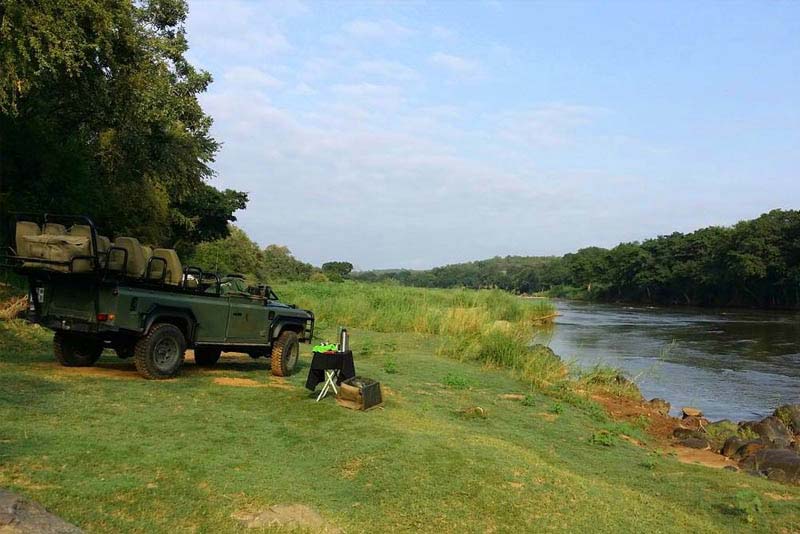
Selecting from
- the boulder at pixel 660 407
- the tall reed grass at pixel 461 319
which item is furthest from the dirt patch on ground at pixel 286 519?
the boulder at pixel 660 407

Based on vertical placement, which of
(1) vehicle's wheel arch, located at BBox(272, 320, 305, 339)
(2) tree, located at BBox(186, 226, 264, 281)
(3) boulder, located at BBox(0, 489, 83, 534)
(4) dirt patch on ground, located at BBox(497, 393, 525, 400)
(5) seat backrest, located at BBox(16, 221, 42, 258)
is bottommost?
(4) dirt patch on ground, located at BBox(497, 393, 525, 400)

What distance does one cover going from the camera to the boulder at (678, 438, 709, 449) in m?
11.0

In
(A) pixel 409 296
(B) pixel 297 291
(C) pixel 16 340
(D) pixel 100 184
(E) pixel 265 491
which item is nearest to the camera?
(E) pixel 265 491

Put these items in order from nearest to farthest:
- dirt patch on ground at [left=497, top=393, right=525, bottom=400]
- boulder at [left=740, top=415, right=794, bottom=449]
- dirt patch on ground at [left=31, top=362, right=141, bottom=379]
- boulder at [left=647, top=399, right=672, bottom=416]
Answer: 1. dirt patch on ground at [left=31, top=362, right=141, bottom=379]
2. dirt patch on ground at [left=497, top=393, right=525, bottom=400]
3. boulder at [left=740, top=415, right=794, bottom=449]
4. boulder at [left=647, top=399, right=672, bottom=416]

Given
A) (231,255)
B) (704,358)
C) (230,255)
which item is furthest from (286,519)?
(231,255)

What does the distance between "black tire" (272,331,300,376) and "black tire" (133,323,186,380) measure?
1.71 metres

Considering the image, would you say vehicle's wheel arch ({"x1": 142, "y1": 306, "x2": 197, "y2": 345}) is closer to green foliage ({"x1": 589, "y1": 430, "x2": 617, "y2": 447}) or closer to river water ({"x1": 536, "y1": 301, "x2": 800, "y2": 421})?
green foliage ({"x1": 589, "y1": 430, "x2": 617, "y2": 447})

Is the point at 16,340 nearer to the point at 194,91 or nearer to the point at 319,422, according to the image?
the point at 319,422

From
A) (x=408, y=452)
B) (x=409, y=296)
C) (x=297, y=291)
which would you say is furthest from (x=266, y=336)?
(x=297, y=291)

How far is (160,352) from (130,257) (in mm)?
1418

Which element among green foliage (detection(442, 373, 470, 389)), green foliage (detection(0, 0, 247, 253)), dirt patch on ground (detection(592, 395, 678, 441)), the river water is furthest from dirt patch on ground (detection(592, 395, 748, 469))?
green foliage (detection(0, 0, 247, 253))

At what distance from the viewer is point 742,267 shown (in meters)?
56.4

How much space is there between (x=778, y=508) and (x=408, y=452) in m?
3.75

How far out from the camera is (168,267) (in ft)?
29.7
